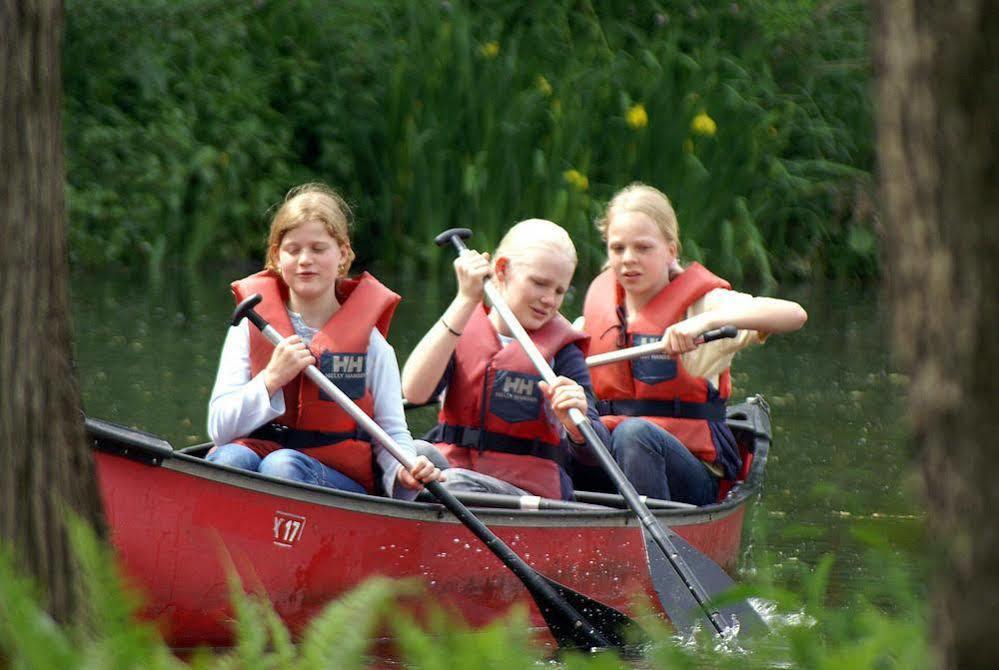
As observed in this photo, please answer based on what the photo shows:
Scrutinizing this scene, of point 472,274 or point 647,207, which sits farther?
point 647,207

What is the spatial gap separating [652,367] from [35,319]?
299cm

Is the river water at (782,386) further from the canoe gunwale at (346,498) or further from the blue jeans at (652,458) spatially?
the canoe gunwale at (346,498)

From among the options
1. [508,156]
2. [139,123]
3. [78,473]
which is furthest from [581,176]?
[78,473]

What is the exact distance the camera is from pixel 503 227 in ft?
36.8

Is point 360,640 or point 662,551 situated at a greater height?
point 360,640

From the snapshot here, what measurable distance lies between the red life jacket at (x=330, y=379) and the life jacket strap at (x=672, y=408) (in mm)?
1058

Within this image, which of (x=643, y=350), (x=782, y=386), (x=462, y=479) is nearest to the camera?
(x=462, y=479)

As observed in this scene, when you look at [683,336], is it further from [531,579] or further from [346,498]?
[346,498]

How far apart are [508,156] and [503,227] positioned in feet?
1.62

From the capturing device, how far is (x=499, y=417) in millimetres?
4480

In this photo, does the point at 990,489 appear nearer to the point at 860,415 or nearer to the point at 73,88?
the point at 860,415

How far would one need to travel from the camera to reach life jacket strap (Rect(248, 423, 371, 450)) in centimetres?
417

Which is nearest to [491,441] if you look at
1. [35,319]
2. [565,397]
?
[565,397]

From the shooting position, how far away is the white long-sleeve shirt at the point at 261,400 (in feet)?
13.1
